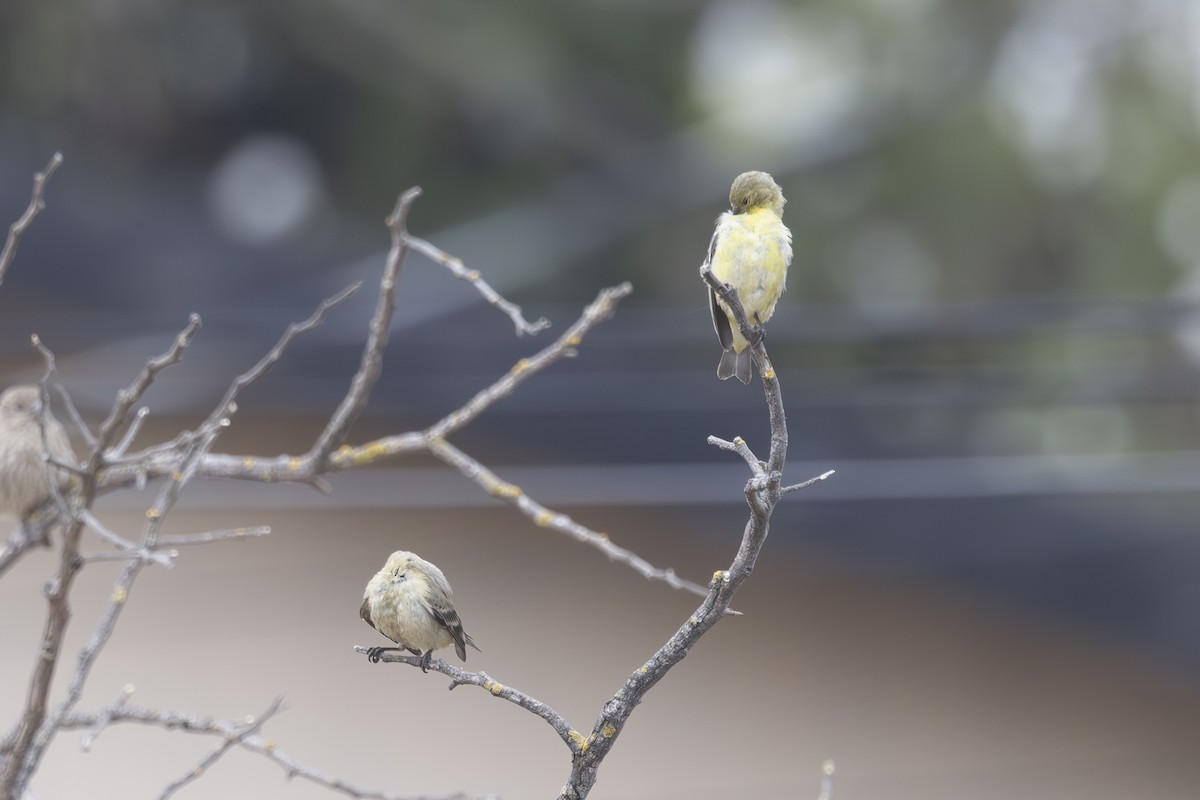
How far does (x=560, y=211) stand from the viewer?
6.30 metres

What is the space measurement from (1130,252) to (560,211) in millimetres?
2731

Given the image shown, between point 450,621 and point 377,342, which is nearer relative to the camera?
point 450,621

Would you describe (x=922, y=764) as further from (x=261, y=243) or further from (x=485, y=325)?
(x=261, y=243)

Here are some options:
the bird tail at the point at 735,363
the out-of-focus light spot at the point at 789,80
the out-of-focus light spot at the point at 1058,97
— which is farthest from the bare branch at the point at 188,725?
the out-of-focus light spot at the point at 1058,97

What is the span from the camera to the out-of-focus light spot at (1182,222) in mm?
6316

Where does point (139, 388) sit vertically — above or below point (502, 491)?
below

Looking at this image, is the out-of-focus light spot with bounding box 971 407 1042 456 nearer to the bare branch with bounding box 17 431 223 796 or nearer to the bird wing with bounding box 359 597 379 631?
the bare branch with bounding box 17 431 223 796

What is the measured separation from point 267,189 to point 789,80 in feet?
8.71

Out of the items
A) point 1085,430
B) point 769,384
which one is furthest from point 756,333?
point 1085,430

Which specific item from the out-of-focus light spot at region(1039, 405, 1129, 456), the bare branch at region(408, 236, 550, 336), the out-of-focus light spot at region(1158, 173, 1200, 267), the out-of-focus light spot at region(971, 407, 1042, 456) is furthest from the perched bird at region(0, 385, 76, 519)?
the out-of-focus light spot at region(1158, 173, 1200, 267)

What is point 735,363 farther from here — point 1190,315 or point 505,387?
point 1190,315

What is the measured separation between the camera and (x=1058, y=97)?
6.37 m

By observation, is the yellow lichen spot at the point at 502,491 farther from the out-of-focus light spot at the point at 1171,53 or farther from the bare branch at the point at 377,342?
the out-of-focus light spot at the point at 1171,53

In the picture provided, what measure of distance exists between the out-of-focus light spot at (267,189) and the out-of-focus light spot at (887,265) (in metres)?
2.67
